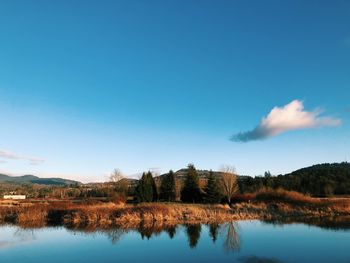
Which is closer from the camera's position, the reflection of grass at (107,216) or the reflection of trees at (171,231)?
the reflection of trees at (171,231)

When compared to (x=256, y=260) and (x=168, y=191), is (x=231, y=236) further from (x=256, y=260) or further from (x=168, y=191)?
(x=168, y=191)

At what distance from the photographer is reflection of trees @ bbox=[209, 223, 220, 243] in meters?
27.0

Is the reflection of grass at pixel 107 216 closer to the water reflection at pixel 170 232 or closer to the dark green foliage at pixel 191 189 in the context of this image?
the water reflection at pixel 170 232

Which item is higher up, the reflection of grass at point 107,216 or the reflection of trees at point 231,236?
the reflection of grass at point 107,216

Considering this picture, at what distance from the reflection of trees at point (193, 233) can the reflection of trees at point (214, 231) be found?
2.99 feet

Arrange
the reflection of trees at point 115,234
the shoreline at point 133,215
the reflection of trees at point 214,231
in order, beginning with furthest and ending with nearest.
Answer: the shoreline at point 133,215
the reflection of trees at point 214,231
the reflection of trees at point 115,234

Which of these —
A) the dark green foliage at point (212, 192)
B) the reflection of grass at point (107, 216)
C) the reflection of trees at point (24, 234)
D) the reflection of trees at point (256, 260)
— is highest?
the dark green foliage at point (212, 192)

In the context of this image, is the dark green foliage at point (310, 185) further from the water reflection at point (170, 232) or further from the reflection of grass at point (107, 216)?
the water reflection at point (170, 232)

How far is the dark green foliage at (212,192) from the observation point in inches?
2489

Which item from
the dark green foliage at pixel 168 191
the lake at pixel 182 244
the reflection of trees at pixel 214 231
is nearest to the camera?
the lake at pixel 182 244

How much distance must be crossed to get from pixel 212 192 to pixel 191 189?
4.60 metres

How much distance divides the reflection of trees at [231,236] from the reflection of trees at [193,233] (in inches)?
75.5

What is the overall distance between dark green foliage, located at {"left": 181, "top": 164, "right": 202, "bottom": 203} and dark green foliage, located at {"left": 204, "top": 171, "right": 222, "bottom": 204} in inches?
84.6

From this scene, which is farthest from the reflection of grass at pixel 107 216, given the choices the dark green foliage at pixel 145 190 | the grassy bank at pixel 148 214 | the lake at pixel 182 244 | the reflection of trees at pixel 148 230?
the dark green foliage at pixel 145 190
